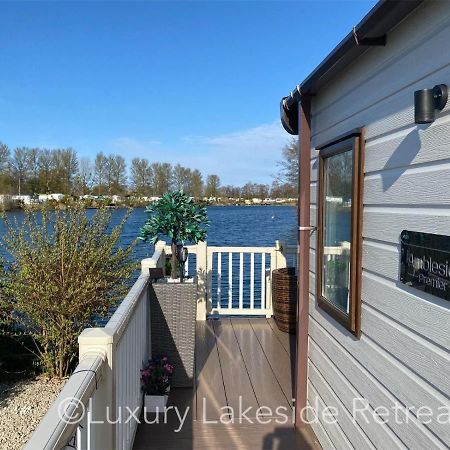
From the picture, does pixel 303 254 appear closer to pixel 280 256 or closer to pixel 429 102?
pixel 429 102

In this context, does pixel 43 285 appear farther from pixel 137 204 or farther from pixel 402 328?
pixel 402 328

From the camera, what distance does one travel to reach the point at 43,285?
4578 millimetres

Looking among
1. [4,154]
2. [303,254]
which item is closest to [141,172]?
[4,154]

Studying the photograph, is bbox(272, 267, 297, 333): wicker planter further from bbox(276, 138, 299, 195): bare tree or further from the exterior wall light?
bbox(276, 138, 299, 195): bare tree

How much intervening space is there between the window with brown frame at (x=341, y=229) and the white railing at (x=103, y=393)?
1058 mm

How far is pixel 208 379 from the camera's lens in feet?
11.9

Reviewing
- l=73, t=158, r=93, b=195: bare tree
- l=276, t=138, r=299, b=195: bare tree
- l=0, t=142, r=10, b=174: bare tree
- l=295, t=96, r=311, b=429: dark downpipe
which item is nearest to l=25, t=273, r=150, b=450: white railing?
l=295, t=96, r=311, b=429: dark downpipe

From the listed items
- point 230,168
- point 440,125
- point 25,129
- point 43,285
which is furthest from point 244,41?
point 230,168

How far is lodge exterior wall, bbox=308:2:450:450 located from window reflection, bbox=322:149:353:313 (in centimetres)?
16

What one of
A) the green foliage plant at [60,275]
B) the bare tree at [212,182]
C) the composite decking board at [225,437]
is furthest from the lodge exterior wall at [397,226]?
the bare tree at [212,182]

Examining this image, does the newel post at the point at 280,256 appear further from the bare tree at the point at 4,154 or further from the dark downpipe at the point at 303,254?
the bare tree at the point at 4,154

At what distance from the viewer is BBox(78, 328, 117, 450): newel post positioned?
5.39ft

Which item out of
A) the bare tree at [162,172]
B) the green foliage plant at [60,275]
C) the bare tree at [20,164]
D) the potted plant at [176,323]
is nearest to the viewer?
the potted plant at [176,323]

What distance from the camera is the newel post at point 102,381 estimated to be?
64.6 inches
